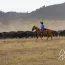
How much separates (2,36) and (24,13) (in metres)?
89.8

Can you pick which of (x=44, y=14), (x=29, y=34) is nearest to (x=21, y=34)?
(x=29, y=34)

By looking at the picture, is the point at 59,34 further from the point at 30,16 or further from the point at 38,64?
the point at 30,16

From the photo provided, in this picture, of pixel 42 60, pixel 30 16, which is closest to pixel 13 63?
pixel 42 60

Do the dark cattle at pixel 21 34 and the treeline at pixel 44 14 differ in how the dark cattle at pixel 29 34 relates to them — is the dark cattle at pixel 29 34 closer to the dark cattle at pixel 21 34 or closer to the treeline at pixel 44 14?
the dark cattle at pixel 21 34

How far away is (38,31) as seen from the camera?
33.7 metres

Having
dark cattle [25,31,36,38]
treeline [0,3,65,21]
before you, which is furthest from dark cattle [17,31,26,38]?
treeline [0,3,65,21]

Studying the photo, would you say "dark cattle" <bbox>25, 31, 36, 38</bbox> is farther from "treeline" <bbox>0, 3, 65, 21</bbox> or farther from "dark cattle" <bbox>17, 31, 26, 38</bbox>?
"treeline" <bbox>0, 3, 65, 21</bbox>

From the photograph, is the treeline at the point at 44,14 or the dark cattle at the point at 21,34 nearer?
the dark cattle at the point at 21,34

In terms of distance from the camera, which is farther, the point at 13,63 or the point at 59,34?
the point at 59,34

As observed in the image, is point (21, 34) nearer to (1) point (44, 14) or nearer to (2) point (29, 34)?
(2) point (29, 34)

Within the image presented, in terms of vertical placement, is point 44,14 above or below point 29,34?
above

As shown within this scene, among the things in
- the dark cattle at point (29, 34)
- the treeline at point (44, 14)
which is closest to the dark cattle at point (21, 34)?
the dark cattle at point (29, 34)

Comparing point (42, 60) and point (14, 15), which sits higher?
point (14, 15)

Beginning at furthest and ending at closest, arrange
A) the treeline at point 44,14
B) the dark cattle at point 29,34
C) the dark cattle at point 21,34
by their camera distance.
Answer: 1. the treeline at point 44,14
2. the dark cattle at point 29,34
3. the dark cattle at point 21,34
